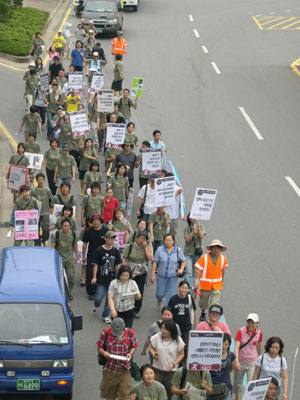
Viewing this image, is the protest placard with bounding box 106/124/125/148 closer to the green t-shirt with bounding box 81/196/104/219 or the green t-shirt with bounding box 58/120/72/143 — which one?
the green t-shirt with bounding box 58/120/72/143

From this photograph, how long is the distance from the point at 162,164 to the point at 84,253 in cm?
428

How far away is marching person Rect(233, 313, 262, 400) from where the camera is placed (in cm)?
1212

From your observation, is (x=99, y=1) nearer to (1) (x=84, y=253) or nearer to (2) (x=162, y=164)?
(2) (x=162, y=164)

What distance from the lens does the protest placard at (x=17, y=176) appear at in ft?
57.4

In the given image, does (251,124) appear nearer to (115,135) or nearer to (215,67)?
(215,67)

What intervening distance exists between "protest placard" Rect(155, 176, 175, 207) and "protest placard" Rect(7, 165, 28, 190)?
9.41ft

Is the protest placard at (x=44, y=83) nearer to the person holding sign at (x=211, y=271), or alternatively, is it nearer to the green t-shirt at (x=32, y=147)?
the green t-shirt at (x=32, y=147)

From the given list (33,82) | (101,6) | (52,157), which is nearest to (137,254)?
(52,157)

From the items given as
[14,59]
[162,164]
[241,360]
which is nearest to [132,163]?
[162,164]

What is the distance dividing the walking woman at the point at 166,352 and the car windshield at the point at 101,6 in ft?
90.8

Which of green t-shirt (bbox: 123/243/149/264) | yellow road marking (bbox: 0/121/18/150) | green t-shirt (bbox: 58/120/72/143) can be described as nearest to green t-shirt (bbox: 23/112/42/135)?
green t-shirt (bbox: 58/120/72/143)

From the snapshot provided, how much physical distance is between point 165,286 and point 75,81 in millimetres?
10808

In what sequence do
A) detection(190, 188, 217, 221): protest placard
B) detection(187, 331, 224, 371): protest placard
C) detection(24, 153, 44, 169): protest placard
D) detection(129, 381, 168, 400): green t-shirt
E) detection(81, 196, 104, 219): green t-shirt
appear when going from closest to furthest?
1. detection(129, 381, 168, 400): green t-shirt
2. detection(187, 331, 224, 371): protest placard
3. detection(190, 188, 217, 221): protest placard
4. detection(81, 196, 104, 219): green t-shirt
5. detection(24, 153, 44, 169): protest placard

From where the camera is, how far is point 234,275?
16.9 metres
